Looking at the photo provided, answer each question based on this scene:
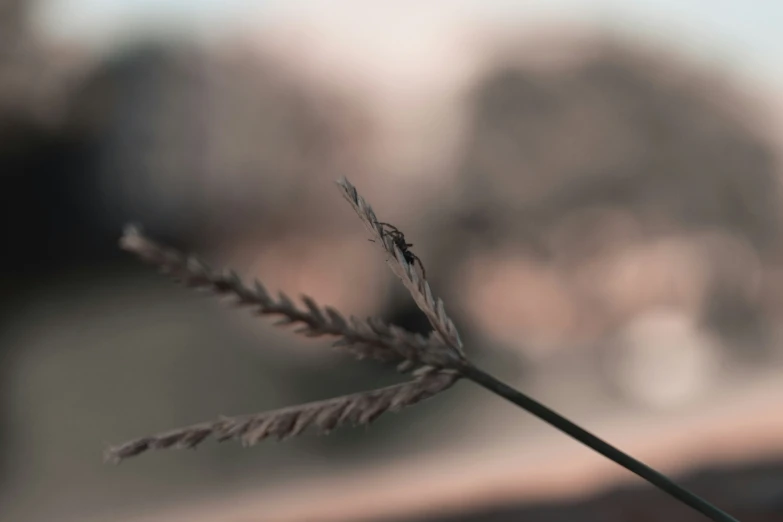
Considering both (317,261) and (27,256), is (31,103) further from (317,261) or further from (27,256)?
(317,261)

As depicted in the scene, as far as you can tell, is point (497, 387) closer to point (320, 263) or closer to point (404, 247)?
point (404, 247)

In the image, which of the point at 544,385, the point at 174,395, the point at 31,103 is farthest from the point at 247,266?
the point at 544,385

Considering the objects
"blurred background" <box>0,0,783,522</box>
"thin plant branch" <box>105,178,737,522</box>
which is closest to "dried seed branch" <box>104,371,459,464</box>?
"thin plant branch" <box>105,178,737,522</box>

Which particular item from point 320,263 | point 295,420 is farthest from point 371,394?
point 320,263

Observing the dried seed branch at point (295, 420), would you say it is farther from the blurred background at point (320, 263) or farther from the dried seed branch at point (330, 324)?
the blurred background at point (320, 263)

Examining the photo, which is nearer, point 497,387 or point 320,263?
point 497,387

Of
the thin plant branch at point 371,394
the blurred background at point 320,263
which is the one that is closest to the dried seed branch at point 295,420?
the thin plant branch at point 371,394
